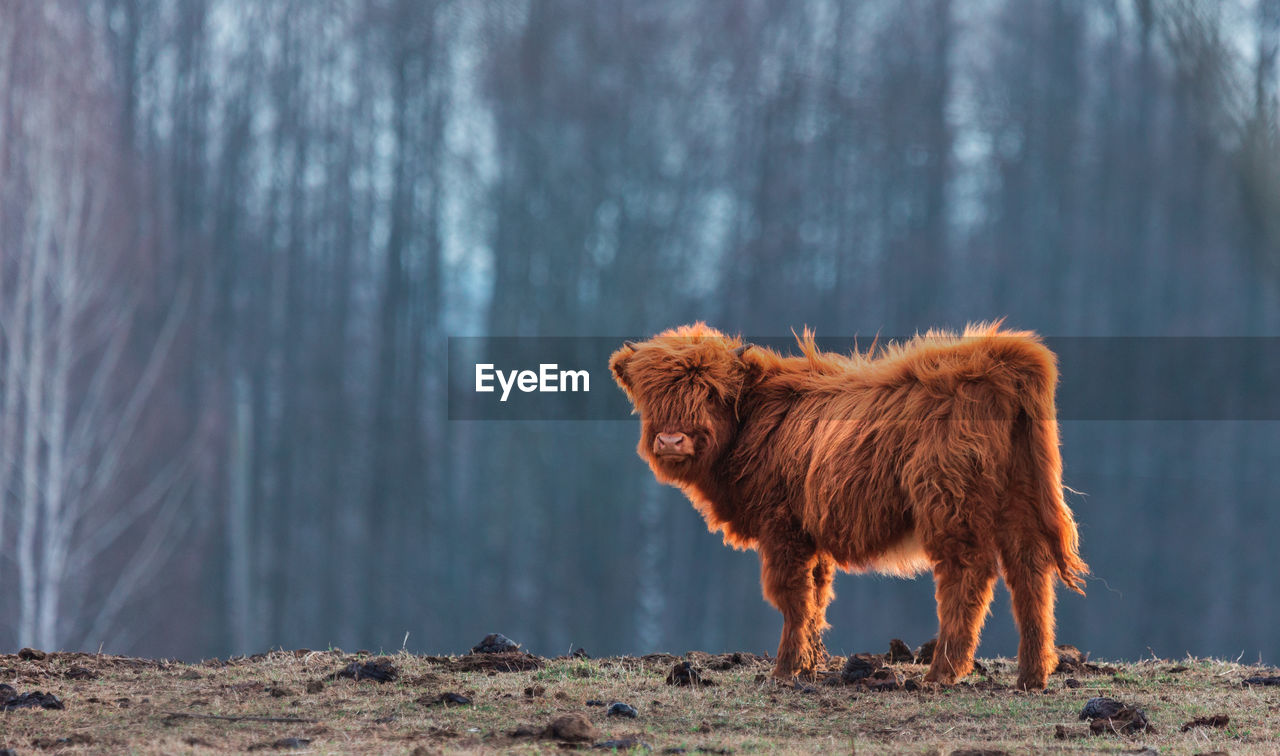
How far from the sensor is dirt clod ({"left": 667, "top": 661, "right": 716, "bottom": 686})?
6.69m

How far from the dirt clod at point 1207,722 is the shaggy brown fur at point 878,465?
1.20 metres

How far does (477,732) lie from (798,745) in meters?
1.50

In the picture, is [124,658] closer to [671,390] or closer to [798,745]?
[671,390]

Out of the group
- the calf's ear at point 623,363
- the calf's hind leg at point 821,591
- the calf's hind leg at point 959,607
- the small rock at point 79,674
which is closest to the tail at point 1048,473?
the calf's hind leg at point 959,607

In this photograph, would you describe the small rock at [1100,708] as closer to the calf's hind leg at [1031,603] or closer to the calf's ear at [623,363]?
the calf's hind leg at [1031,603]

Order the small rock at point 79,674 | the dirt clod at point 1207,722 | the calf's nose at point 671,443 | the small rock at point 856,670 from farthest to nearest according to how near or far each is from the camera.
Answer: the calf's nose at point 671,443, the small rock at point 79,674, the small rock at point 856,670, the dirt clod at point 1207,722

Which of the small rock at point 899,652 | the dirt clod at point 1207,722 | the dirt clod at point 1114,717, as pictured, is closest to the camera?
the dirt clod at point 1114,717

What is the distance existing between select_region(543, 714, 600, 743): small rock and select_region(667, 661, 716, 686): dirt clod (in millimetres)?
1925

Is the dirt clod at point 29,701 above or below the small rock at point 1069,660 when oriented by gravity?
above

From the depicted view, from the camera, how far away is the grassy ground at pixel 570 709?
4.80m

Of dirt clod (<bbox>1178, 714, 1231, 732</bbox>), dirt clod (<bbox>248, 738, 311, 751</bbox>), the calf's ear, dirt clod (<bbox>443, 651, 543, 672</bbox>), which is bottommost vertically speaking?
dirt clod (<bbox>443, 651, 543, 672</bbox>)

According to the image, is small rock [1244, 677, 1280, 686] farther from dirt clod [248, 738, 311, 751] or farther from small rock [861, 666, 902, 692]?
dirt clod [248, 738, 311, 751]

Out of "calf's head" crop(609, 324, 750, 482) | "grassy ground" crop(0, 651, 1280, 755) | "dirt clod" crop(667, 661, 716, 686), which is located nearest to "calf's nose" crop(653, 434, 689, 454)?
"calf's head" crop(609, 324, 750, 482)

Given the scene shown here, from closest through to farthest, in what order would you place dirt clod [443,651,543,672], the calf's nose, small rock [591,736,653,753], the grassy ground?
small rock [591,736,653,753], the grassy ground, the calf's nose, dirt clod [443,651,543,672]
